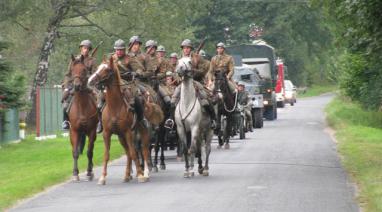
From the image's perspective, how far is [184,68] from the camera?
768 inches

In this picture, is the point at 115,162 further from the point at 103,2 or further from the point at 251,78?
the point at 103,2

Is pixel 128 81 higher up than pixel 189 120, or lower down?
higher up

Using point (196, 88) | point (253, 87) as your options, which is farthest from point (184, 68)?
point (253, 87)

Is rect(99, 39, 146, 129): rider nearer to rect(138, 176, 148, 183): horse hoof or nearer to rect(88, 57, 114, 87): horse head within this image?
rect(88, 57, 114, 87): horse head

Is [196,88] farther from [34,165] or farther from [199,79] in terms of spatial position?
[34,165]

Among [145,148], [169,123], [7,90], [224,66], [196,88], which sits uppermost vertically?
[224,66]

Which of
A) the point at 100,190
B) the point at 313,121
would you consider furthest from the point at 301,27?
the point at 100,190

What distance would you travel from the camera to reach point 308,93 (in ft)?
365

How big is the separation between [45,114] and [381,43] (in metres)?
18.0

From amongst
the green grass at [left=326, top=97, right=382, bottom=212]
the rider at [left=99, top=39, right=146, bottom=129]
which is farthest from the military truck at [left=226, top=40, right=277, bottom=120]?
the rider at [left=99, top=39, right=146, bottom=129]

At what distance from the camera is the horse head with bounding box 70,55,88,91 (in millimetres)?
19328

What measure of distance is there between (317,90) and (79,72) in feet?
318

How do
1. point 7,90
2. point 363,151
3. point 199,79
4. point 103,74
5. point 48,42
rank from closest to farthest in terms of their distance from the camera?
point 103,74, point 199,79, point 363,151, point 7,90, point 48,42

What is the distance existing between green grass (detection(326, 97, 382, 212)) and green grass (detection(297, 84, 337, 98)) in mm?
60616
